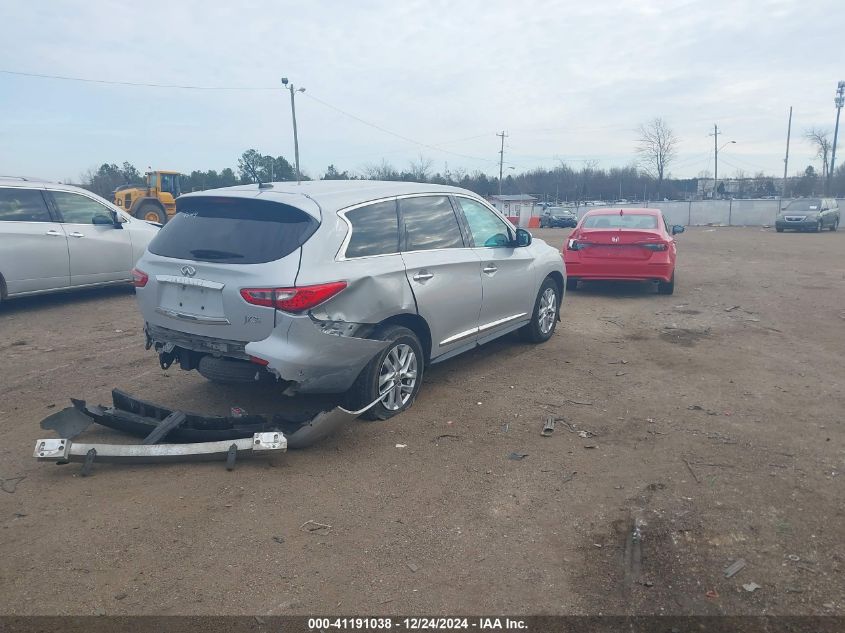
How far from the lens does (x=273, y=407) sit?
16.9 feet

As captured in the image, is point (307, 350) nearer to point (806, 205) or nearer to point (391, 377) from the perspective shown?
point (391, 377)

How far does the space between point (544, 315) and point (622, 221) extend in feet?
14.0

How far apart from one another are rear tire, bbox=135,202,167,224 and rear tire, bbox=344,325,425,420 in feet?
53.8

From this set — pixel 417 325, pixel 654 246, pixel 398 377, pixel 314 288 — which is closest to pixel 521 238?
pixel 417 325

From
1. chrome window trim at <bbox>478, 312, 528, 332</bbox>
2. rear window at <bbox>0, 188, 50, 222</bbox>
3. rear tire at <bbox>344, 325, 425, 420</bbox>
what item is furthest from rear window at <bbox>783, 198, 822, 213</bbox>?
rear window at <bbox>0, 188, 50, 222</bbox>

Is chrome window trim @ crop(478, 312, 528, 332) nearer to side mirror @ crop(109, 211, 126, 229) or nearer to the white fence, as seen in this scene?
side mirror @ crop(109, 211, 126, 229)

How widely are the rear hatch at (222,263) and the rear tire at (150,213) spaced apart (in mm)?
15785

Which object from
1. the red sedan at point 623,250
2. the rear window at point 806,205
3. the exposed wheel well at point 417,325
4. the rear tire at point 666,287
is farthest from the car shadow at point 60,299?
the rear window at point 806,205

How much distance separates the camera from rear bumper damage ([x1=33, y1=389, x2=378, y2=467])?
400 cm

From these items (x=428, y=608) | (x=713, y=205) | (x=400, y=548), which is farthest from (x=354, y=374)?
(x=713, y=205)

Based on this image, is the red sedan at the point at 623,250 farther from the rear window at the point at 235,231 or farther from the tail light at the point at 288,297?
the tail light at the point at 288,297

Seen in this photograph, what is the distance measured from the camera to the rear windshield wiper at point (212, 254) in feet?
14.5

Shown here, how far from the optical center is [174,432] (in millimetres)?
4336

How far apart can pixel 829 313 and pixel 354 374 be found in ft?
25.1
